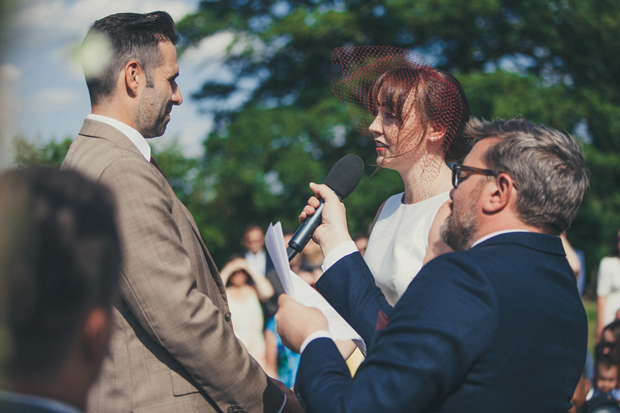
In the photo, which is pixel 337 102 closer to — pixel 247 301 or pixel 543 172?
pixel 247 301

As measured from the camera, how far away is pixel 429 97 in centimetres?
234

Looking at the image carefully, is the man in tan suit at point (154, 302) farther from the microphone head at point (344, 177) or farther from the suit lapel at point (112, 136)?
the microphone head at point (344, 177)

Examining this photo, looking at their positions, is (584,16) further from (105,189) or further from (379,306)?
(105,189)

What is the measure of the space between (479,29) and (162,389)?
14357 millimetres

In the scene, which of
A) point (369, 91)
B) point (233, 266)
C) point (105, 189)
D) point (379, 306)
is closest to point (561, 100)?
point (233, 266)

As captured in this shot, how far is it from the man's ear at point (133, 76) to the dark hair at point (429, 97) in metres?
1.05

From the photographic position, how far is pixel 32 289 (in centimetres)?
83

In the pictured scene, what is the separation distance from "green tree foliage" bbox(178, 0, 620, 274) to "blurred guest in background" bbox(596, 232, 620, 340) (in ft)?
21.1

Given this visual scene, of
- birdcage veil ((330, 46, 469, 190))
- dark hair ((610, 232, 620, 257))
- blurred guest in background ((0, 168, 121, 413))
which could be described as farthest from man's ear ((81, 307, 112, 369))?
dark hair ((610, 232, 620, 257))

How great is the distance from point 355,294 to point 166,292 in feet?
2.09

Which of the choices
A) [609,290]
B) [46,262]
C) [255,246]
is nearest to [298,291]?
[46,262]

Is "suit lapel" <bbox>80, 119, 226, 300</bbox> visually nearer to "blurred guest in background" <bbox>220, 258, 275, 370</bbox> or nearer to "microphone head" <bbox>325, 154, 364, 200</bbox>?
"microphone head" <bbox>325, 154, 364, 200</bbox>

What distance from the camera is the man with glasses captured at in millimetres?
1317

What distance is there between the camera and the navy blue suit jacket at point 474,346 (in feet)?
4.29
